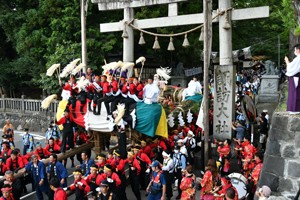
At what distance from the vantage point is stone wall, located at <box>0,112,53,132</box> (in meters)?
21.5

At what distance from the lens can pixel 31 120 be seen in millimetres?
22000

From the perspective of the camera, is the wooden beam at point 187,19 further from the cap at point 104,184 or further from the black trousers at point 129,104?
the cap at point 104,184

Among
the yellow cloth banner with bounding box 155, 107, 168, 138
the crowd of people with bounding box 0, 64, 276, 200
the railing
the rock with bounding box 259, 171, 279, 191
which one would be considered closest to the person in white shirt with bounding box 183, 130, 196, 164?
the crowd of people with bounding box 0, 64, 276, 200

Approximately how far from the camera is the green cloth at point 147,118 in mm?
10672

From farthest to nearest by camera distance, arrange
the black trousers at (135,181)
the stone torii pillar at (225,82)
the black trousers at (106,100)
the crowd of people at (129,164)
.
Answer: the stone torii pillar at (225,82)
the black trousers at (106,100)
the black trousers at (135,181)
the crowd of people at (129,164)

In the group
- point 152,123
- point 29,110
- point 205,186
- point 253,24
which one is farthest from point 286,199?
point 253,24

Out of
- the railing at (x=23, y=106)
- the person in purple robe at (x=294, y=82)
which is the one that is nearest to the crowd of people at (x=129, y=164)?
the person in purple robe at (x=294, y=82)

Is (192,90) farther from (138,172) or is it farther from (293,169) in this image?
(293,169)

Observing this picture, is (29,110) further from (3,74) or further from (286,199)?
(286,199)

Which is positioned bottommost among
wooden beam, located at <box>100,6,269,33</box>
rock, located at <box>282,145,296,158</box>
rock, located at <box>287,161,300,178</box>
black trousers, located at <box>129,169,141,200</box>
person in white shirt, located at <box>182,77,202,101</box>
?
black trousers, located at <box>129,169,141,200</box>

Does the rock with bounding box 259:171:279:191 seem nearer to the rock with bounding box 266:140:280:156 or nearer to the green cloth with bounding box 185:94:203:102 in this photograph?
the rock with bounding box 266:140:280:156

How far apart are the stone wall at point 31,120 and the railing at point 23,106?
0.82ft

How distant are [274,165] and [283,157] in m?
0.23

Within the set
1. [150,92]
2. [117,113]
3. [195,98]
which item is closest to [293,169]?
[150,92]
